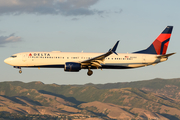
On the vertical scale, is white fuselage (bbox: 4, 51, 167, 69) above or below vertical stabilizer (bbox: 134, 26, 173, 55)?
below

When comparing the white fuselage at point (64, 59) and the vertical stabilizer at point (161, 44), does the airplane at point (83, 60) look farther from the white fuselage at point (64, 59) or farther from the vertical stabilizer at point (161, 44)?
the vertical stabilizer at point (161, 44)

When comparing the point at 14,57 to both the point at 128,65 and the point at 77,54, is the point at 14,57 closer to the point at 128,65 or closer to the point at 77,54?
the point at 77,54

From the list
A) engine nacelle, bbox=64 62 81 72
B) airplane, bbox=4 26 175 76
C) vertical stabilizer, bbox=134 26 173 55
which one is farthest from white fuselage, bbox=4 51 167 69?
vertical stabilizer, bbox=134 26 173 55

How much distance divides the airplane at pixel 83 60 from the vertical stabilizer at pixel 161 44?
185cm

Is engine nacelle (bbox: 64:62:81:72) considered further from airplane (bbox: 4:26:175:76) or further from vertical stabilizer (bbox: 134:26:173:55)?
vertical stabilizer (bbox: 134:26:173:55)

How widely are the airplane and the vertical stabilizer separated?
1.85 m

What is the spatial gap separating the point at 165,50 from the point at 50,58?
26.9 m

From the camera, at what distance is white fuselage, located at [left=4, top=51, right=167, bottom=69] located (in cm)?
5819

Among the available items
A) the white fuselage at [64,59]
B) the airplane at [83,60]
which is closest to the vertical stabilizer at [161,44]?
the airplane at [83,60]

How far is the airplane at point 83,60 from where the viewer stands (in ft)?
190

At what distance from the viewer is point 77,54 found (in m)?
60.3

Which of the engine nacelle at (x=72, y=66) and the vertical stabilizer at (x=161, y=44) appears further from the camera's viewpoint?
the vertical stabilizer at (x=161, y=44)

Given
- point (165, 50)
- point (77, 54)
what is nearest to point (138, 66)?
point (165, 50)

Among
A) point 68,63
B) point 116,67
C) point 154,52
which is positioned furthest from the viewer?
point 154,52
